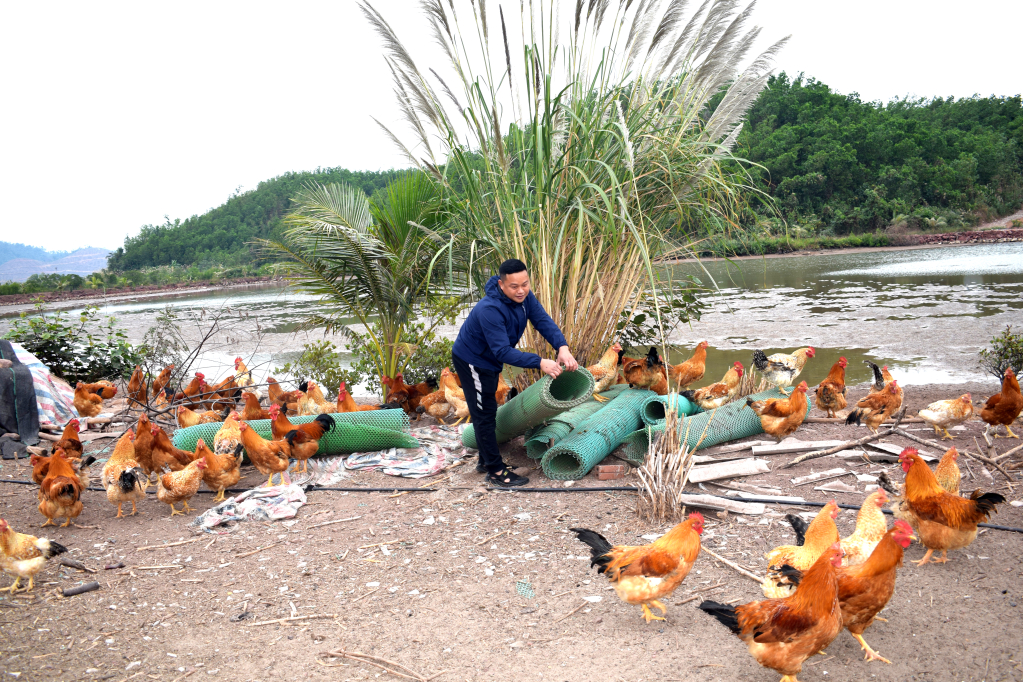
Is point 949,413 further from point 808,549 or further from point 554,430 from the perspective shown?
point 554,430

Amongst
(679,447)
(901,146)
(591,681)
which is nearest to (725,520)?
(679,447)

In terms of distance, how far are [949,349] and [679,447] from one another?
7.58 m

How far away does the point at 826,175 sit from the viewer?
41.8 meters

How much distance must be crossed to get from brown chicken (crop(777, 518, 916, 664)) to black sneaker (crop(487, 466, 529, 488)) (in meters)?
2.55

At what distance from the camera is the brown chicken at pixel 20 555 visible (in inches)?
146

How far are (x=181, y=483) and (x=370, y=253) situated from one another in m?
3.49

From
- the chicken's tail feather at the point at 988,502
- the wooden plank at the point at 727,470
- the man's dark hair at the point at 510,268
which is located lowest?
the wooden plank at the point at 727,470

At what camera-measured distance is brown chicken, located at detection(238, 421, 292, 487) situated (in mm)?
5203

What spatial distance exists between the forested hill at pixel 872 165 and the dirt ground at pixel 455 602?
35.5m

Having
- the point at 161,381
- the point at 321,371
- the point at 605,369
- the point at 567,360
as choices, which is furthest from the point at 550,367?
the point at 161,381

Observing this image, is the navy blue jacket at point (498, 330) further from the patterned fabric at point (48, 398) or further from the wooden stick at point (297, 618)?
the patterned fabric at point (48, 398)

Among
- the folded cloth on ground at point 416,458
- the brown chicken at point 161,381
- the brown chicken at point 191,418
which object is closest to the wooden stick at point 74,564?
the folded cloth on ground at point 416,458

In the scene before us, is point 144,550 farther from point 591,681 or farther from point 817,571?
point 817,571

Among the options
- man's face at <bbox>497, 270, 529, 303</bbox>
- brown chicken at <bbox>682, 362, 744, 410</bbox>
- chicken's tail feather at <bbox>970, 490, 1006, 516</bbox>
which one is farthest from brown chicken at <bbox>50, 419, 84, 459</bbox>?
chicken's tail feather at <bbox>970, 490, 1006, 516</bbox>
